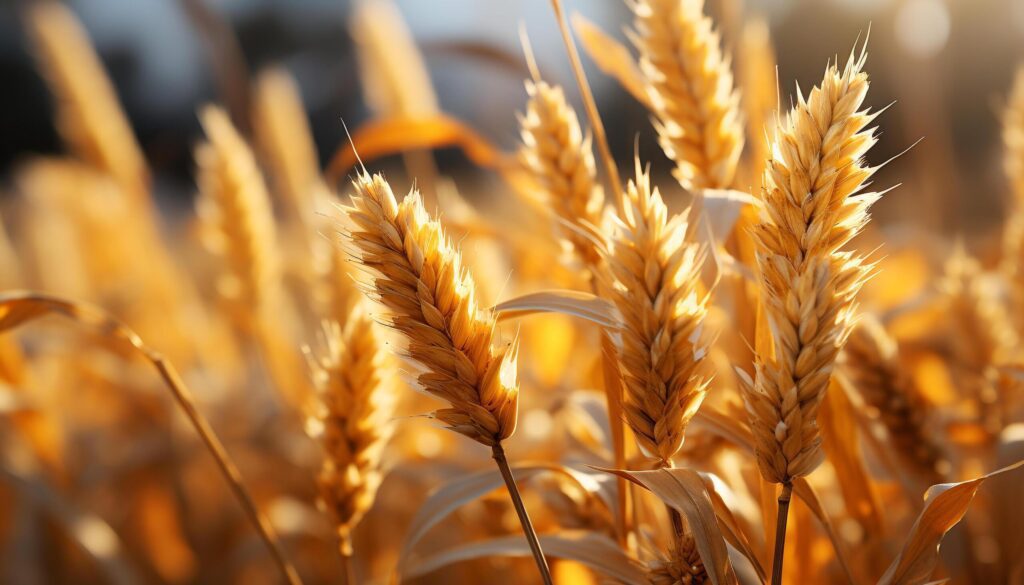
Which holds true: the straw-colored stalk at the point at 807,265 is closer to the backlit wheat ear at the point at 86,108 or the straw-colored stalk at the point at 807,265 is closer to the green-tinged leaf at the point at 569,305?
the green-tinged leaf at the point at 569,305

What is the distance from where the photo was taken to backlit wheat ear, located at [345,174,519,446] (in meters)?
0.61

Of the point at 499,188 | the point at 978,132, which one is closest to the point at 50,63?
the point at 499,188

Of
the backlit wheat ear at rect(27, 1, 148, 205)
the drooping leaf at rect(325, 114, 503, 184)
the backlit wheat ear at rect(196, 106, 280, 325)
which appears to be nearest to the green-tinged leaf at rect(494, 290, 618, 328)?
the drooping leaf at rect(325, 114, 503, 184)

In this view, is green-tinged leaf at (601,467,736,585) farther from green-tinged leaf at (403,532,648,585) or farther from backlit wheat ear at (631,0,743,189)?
backlit wheat ear at (631,0,743,189)

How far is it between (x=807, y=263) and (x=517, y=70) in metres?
0.99

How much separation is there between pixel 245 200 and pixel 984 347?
127 cm

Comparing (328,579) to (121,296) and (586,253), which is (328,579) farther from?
(121,296)

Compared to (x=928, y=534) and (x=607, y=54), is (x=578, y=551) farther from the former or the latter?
(x=607, y=54)

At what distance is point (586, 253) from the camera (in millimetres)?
836

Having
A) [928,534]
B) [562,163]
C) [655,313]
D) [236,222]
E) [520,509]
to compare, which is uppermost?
[236,222]

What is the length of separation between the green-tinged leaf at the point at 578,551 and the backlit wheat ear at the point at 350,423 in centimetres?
12

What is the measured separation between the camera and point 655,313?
59 cm

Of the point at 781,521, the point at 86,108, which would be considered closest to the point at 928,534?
the point at 781,521

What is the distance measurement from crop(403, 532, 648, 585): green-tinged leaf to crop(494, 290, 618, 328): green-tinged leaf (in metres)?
0.24
